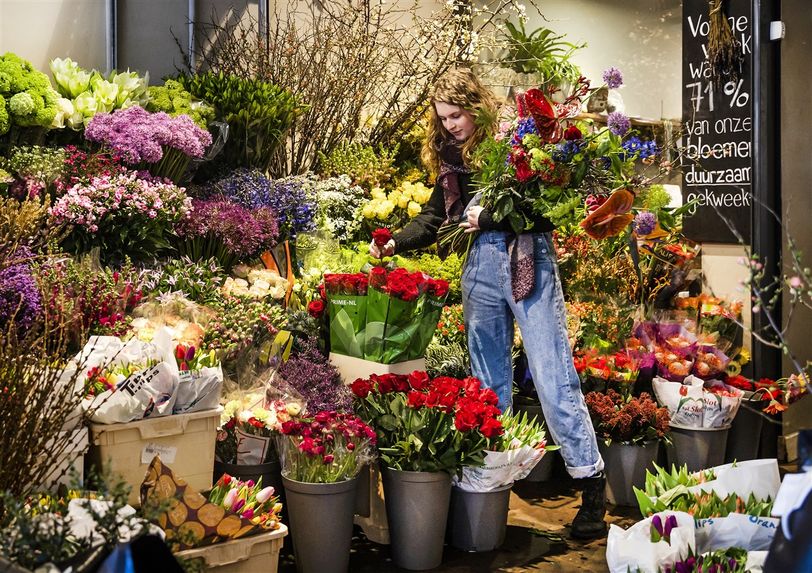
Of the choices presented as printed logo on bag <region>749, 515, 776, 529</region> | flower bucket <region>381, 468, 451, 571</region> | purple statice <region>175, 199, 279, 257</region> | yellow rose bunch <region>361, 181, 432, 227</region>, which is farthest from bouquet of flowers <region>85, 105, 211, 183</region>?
printed logo on bag <region>749, 515, 776, 529</region>

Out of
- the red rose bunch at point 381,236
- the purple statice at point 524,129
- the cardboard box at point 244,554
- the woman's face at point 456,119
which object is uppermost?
the woman's face at point 456,119

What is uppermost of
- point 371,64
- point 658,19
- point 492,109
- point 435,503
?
point 658,19

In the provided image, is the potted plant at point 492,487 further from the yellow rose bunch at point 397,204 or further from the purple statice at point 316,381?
the yellow rose bunch at point 397,204

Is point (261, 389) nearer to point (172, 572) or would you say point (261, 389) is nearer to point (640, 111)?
point (172, 572)

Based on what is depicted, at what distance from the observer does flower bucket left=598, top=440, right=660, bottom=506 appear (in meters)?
4.33

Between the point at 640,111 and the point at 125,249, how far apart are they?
4.07 metres

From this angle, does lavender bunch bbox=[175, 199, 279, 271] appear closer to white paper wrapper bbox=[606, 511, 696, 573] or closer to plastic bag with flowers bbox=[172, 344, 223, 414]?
plastic bag with flowers bbox=[172, 344, 223, 414]

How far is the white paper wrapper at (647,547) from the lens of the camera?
2.23 m

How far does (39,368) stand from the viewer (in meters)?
2.40

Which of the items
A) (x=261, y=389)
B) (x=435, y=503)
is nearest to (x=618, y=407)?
(x=435, y=503)

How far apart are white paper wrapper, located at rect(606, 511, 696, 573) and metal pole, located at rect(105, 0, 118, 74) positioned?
4.19 meters

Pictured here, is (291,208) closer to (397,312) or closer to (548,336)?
(397,312)

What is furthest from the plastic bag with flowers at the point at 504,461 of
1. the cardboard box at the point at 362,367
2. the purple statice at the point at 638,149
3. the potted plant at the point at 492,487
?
the purple statice at the point at 638,149

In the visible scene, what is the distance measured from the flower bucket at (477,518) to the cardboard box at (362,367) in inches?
26.5
